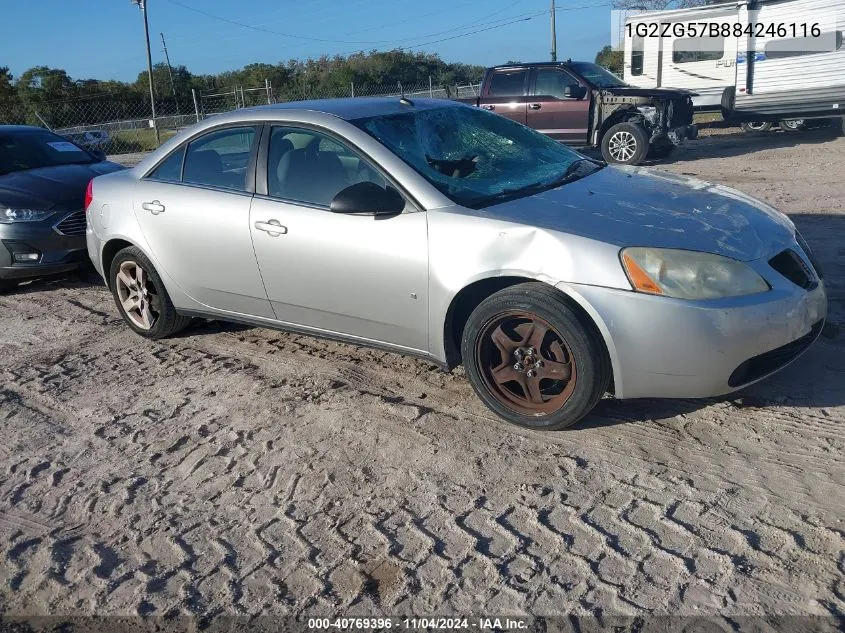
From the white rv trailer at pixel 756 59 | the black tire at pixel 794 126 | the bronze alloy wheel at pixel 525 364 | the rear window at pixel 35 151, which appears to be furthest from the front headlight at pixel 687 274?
the black tire at pixel 794 126

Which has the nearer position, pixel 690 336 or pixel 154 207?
pixel 690 336

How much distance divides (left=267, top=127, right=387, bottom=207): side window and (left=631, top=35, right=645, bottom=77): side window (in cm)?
1481

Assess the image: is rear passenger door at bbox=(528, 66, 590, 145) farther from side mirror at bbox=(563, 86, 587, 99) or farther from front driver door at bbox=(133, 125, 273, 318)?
front driver door at bbox=(133, 125, 273, 318)

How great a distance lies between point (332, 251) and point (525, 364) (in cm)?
123

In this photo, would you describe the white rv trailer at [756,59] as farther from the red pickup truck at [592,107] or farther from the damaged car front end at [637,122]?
the damaged car front end at [637,122]

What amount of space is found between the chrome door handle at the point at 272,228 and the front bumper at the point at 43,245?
11.4 ft

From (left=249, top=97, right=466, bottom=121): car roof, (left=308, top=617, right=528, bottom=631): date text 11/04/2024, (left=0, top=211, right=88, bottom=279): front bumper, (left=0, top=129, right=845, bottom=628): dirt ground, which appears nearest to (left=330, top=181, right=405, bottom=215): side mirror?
(left=249, top=97, right=466, bottom=121): car roof

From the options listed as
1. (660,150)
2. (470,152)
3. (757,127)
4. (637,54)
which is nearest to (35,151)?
(470,152)

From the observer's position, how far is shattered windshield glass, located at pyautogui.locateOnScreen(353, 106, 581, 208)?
4156 millimetres

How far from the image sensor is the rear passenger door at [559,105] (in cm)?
1361

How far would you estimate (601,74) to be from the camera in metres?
14.4

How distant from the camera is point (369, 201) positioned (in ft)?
13.1

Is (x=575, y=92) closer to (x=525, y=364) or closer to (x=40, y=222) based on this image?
(x=40, y=222)

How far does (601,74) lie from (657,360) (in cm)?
1209
